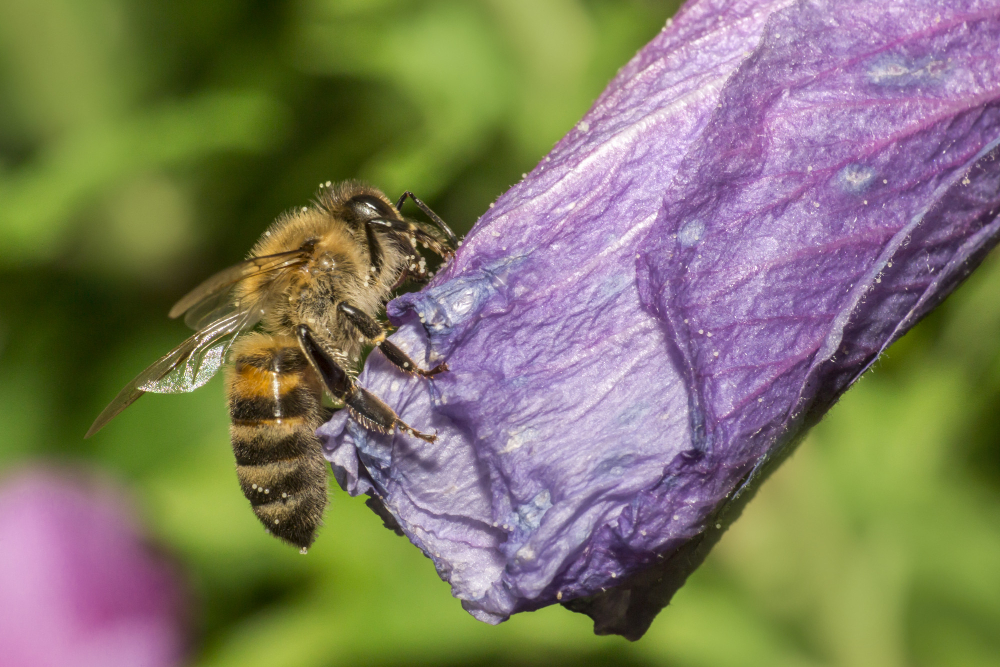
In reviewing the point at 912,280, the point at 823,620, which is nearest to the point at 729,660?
the point at 823,620

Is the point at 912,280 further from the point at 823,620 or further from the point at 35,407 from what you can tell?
the point at 35,407

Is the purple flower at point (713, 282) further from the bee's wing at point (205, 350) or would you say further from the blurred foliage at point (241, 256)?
the blurred foliage at point (241, 256)

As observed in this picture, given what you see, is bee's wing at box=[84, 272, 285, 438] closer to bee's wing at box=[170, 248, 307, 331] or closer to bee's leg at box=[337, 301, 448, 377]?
bee's wing at box=[170, 248, 307, 331]

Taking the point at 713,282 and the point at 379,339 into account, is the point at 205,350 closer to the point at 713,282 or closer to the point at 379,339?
the point at 379,339

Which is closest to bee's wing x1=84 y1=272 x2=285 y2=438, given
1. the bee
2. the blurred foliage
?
the bee

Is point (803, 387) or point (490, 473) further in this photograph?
point (490, 473)

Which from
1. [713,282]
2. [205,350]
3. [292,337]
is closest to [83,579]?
[205,350]
